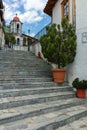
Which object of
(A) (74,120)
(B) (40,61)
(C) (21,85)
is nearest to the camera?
(A) (74,120)

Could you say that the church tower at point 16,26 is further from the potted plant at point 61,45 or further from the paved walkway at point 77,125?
the paved walkway at point 77,125

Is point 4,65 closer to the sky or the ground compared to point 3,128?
closer to the sky

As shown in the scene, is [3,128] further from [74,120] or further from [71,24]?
[71,24]

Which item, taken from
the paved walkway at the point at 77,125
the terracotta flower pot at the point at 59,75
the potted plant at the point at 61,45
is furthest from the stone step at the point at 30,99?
the paved walkway at the point at 77,125

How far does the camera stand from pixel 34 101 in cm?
740

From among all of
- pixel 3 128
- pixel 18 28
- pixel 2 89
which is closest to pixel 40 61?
pixel 2 89

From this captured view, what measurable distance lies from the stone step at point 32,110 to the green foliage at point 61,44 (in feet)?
6.80

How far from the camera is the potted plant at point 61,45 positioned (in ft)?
30.5

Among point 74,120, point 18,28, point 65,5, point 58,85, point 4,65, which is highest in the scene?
point 18,28

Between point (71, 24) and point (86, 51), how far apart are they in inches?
59.4

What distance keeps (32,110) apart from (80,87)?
9.23ft

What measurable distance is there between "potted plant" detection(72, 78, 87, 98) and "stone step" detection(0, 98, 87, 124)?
72 centimetres

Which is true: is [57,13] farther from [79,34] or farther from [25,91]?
[25,91]

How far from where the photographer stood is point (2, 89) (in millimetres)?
7840
